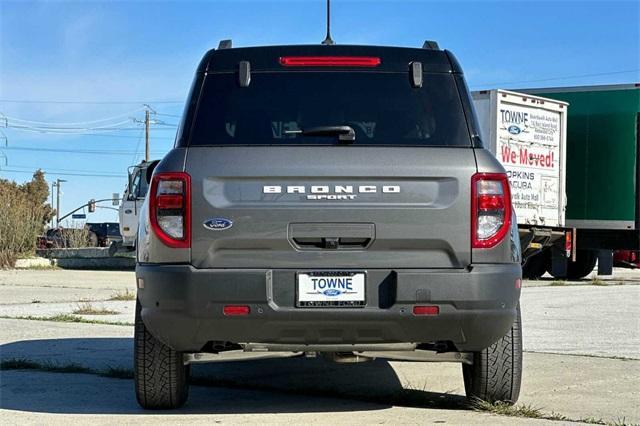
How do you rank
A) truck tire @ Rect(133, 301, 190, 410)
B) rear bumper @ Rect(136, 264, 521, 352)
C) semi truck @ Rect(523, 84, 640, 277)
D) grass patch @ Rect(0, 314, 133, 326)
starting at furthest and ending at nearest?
semi truck @ Rect(523, 84, 640, 277), grass patch @ Rect(0, 314, 133, 326), truck tire @ Rect(133, 301, 190, 410), rear bumper @ Rect(136, 264, 521, 352)

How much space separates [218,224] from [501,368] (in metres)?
1.87

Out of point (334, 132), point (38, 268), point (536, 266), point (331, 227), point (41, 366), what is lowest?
point (38, 268)

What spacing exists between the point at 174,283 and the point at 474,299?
60.4 inches

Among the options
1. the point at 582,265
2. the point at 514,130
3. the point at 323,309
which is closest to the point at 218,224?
the point at 323,309

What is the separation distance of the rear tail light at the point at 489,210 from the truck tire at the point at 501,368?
2.28ft

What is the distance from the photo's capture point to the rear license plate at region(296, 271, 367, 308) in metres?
5.05

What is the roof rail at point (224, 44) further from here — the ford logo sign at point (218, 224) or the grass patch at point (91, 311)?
the grass patch at point (91, 311)

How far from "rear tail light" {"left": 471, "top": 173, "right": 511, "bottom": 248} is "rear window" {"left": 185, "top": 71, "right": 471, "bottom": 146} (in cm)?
26

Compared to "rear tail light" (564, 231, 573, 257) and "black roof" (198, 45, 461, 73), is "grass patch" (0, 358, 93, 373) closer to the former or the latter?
"black roof" (198, 45, 461, 73)

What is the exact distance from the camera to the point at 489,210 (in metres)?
5.20

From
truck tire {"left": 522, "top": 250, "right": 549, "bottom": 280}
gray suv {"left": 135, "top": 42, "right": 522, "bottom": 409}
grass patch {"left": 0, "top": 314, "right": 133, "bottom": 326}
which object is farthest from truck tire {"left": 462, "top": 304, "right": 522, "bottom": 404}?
truck tire {"left": 522, "top": 250, "right": 549, "bottom": 280}

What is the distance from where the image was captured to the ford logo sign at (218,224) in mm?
5102

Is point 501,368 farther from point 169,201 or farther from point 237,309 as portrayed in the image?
point 169,201

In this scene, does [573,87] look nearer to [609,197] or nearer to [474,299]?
[609,197]
